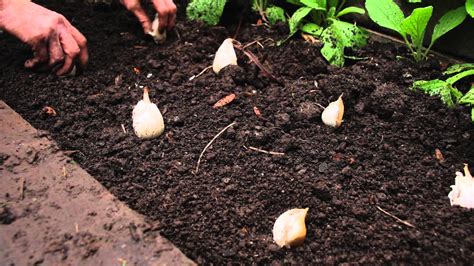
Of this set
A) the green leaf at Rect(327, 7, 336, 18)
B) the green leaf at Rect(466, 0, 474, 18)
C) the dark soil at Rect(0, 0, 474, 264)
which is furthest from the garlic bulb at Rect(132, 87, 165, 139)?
the green leaf at Rect(466, 0, 474, 18)

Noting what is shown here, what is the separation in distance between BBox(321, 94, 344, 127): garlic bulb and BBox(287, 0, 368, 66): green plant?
336 millimetres

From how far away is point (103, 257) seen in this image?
1.31m

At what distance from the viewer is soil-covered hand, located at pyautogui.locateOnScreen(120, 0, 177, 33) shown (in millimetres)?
2055

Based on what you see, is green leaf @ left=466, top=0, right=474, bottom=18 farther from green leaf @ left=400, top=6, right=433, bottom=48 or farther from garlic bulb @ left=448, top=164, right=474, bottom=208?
garlic bulb @ left=448, top=164, right=474, bottom=208

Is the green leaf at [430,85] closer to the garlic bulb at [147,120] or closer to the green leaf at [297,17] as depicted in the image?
the green leaf at [297,17]

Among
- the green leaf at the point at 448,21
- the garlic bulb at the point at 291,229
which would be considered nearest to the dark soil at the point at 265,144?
the garlic bulb at the point at 291,229

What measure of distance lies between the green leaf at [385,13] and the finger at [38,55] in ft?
4.15

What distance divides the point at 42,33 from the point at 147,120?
20.2 inches

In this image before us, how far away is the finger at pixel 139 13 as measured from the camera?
6.89 ft

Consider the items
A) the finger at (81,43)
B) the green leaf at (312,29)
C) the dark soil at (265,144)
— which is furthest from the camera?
the green leaf at (312,29)

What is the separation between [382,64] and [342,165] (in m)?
0.59

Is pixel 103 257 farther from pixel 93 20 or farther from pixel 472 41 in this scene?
pixel 472 41

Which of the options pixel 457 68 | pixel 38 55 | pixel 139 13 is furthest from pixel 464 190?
pixel 38 55

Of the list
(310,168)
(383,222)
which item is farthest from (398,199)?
(310,168)
